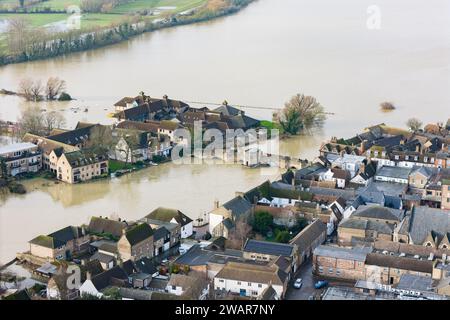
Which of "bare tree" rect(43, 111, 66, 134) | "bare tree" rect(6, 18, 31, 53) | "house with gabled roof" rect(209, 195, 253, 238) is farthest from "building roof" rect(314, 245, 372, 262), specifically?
"bare tree" rect(6, 18, 31, 53)

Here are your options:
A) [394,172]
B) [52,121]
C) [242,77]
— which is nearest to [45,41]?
[242,77]

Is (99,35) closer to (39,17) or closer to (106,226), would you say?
(39,17)

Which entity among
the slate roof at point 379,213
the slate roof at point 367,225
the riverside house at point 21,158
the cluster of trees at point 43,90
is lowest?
the slate roof at point 367,225

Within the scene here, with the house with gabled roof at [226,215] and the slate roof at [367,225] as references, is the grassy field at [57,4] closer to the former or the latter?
the house with gabled roof at [226,215]

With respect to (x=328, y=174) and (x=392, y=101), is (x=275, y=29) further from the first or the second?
(x=328, y=174)

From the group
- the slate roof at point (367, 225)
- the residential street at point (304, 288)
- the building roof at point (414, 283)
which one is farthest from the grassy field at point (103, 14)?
the building roof at point (414, 283)

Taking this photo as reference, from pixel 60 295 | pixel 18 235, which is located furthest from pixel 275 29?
pixel 60 295
